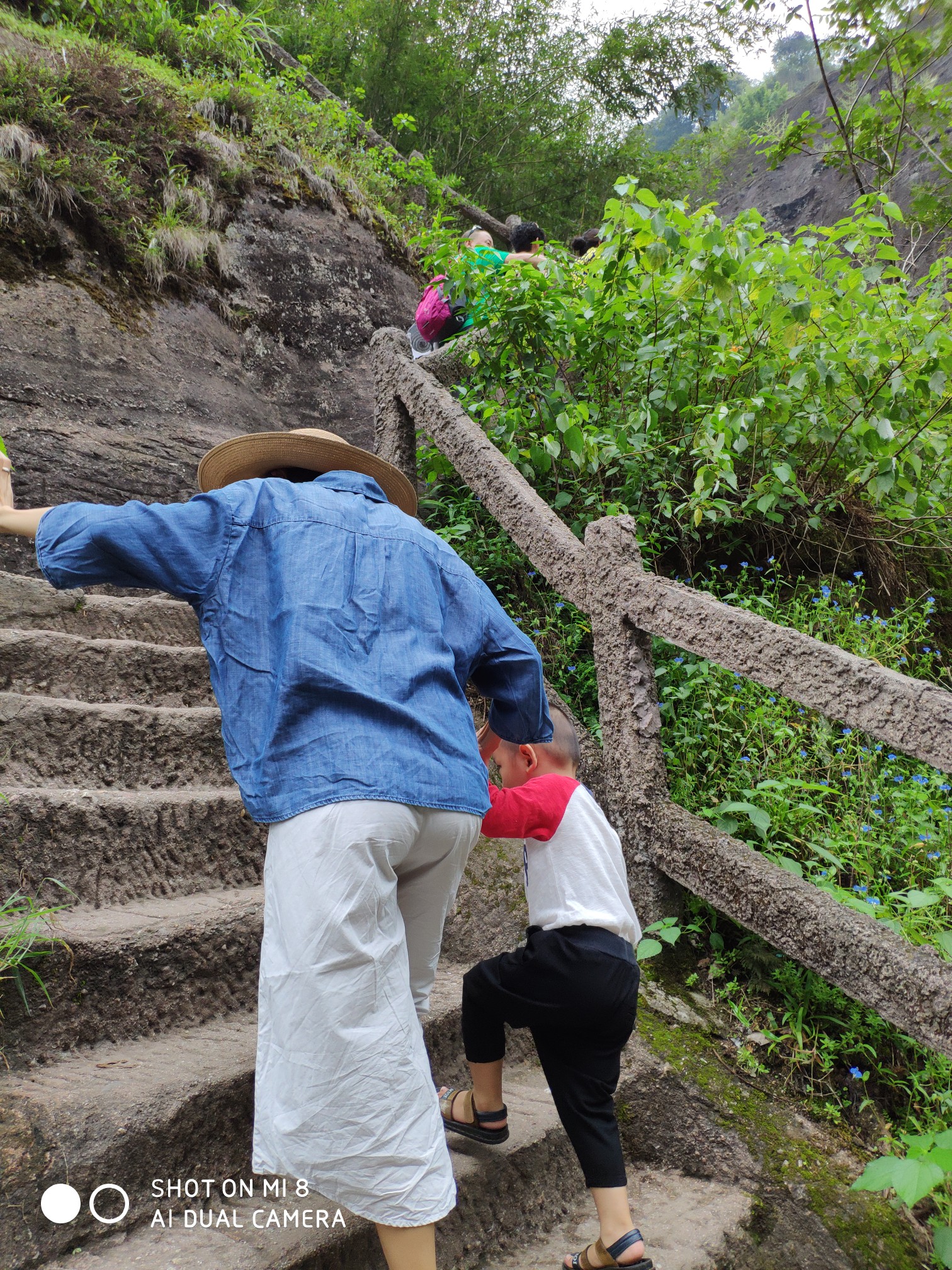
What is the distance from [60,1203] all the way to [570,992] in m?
0.96

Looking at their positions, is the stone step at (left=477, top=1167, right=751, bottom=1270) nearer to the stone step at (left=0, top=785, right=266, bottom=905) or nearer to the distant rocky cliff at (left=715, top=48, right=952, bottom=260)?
the stone step at (left=0, top=785, right=266, bottom=905)

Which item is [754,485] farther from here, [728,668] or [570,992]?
[570,992]

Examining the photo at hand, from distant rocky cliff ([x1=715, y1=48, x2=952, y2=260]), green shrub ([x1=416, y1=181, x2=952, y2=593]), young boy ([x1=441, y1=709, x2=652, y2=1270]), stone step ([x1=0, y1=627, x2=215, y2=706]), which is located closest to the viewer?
young boy ([x1=441, y1=709, x2=652, y2=1270])

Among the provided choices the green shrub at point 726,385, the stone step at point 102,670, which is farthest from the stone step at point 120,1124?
the green shrub at point 726,385

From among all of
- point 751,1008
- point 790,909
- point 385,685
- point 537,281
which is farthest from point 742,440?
point 385,685

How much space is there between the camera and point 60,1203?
1353 millimetres

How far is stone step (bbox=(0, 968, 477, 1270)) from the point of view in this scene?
4.38 feet

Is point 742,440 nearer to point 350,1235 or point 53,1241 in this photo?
point 350,1235

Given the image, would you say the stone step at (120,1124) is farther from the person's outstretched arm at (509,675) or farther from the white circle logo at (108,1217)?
the person's outstretched arm at (509,675)

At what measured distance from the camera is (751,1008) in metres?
2.23

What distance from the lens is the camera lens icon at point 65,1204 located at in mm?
1340

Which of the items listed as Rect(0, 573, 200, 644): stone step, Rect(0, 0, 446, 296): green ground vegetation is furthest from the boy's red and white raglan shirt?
Rect(0, 0, 446, 296): green ground vegetation

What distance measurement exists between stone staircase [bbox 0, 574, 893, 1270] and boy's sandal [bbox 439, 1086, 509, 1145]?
4 cm

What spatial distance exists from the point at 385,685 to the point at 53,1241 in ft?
3.40
